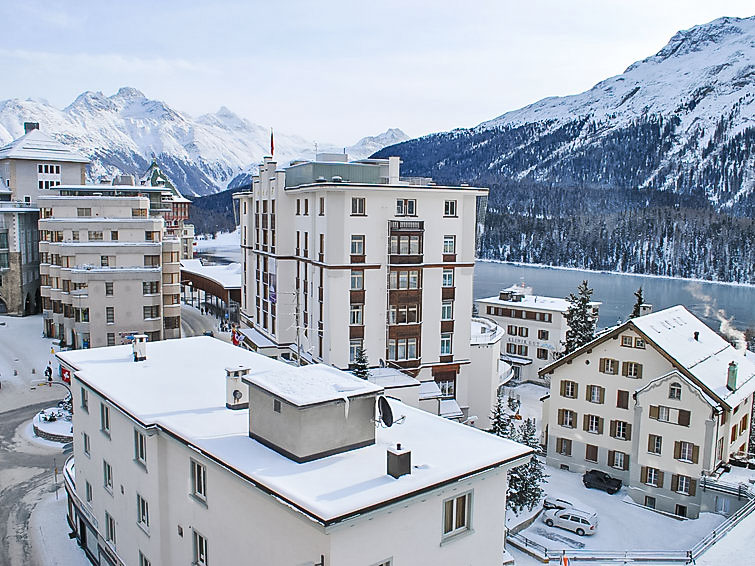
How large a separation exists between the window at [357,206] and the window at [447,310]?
7.94 metres

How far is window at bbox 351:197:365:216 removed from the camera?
37.5 metres

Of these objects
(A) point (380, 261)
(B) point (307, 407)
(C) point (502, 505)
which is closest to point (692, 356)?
(A) point (380, 261)

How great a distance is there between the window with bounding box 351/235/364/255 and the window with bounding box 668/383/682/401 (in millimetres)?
17629

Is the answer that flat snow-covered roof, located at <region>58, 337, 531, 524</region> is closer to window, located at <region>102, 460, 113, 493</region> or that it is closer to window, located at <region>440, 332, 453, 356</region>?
window, located at <region>102, 460, 113, 493</region>

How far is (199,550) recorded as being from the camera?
15508 mm

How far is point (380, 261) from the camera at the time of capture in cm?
3862

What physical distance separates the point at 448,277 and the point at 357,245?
6.42 metres

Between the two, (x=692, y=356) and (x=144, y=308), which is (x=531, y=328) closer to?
(x=692, y=356)

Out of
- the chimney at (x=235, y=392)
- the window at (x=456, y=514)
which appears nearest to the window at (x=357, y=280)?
the chimney at (x=235, y=392)

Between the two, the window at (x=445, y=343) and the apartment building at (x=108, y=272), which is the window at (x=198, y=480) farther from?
the apartment building at (x=108, y=272)

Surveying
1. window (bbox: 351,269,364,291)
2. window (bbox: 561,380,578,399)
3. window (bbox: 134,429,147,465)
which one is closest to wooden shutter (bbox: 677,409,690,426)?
window (bbox: 561,380,578,399)

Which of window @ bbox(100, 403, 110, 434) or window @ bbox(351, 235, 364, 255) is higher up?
window @ bbox(351, 235, 364, 255)

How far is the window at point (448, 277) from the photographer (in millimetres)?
40500

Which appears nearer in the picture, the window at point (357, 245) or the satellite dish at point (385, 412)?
the satellite dish at point (385, 412)
